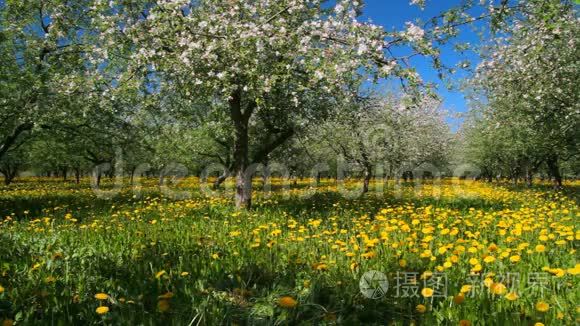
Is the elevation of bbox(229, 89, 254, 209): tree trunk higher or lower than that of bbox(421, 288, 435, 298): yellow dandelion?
higher

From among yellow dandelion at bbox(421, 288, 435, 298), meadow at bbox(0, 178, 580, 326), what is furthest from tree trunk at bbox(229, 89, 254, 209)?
yellow dandelion at bbox(421, 288, 435, 298)

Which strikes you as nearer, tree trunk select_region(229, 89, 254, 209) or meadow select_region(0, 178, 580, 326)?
meadow select_region(0, 178, 580, 326)

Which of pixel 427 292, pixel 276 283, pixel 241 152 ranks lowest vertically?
pixel 276 283

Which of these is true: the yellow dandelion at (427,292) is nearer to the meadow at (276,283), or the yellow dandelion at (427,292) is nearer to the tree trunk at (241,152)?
the meadow at (276,283)

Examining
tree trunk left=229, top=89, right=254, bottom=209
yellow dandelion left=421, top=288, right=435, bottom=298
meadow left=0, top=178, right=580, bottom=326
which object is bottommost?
meadow left=0, top=178, right=580, bottom=326

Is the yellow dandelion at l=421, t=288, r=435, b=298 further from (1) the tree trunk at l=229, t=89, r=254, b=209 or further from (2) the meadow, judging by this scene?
(1) the tree trunk at l=229, t=89, r=254, b=209

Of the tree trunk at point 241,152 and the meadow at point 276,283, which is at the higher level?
the tree trunk at point 241,152

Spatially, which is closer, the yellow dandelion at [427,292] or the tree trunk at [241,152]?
the yellow dandelion at [427,292]

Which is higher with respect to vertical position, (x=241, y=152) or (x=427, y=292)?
(x=241, y=152)

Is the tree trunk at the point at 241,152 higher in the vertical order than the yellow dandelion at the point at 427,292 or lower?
higher

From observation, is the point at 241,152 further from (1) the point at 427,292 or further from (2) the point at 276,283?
(1) the point at 427,292

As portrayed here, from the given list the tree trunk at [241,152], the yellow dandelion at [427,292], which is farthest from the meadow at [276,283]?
the tree trunk at [241,152]

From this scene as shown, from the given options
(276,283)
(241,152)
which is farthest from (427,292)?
(241,152)

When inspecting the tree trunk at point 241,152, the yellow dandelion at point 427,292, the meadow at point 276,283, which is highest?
the tree trunk at point 241,152
